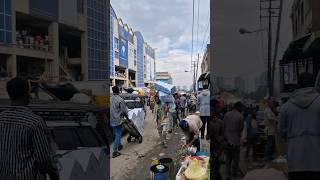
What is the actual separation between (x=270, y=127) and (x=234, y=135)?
0.36 metres

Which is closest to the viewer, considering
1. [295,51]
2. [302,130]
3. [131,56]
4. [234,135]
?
[295,51]

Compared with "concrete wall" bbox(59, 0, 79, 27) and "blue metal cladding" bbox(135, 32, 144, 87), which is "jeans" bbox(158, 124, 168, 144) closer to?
"blue metal cladding" bbox(135, 32, 144, 87)

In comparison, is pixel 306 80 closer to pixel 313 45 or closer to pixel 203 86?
pixel 313 45

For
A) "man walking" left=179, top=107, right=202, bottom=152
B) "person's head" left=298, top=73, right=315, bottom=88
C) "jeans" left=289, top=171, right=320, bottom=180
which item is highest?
"person's head" left=298, top=73, right=315, bottom=88

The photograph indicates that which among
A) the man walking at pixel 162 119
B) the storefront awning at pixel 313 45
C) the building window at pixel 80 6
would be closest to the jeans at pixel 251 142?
the storefront awning at pixel 313 45

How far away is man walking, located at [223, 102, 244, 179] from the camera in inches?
109

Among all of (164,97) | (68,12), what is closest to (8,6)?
(68,12)

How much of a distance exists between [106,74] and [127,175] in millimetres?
2794

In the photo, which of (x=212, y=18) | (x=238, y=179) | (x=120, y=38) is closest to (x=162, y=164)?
(x=120, y=38)

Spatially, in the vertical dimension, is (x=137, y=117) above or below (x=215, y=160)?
below

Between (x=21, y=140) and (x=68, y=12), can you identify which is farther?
(x=68, y=12)

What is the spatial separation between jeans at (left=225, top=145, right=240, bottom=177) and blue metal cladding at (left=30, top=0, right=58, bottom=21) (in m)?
1.40

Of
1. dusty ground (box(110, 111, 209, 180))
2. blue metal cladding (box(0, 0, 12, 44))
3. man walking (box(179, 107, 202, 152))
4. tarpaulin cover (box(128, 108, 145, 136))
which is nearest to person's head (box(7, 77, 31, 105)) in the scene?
blue metal cladding (box(0, 0, 12, 44))

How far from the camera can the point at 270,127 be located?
2645 mm
